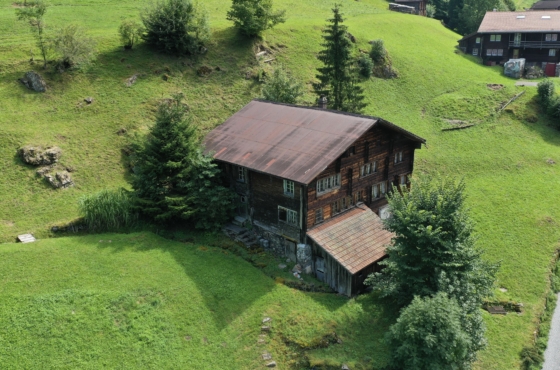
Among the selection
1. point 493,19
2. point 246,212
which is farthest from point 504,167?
point 493,19

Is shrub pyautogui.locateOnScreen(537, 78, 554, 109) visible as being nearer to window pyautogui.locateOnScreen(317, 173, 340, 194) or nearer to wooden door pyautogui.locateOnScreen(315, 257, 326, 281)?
window pyautogui.locateOnScreen(317, 173, 340, 194)

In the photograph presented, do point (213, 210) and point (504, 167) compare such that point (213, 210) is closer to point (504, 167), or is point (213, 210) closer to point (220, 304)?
point (220, 304)

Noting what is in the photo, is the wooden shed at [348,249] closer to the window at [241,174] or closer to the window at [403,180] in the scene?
the window at [403,180]

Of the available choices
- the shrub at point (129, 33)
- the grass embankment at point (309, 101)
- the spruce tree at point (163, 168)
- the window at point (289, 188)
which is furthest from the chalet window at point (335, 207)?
the shrub at point (129, 33)

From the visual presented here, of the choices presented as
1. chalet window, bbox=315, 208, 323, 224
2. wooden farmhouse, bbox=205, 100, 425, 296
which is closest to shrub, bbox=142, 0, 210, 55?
wooden farmhouse, bbox=205, 100, 425, 296

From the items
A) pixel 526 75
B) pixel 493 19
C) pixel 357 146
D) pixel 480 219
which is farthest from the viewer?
pixel 493 19

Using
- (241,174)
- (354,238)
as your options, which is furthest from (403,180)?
(241,174)
